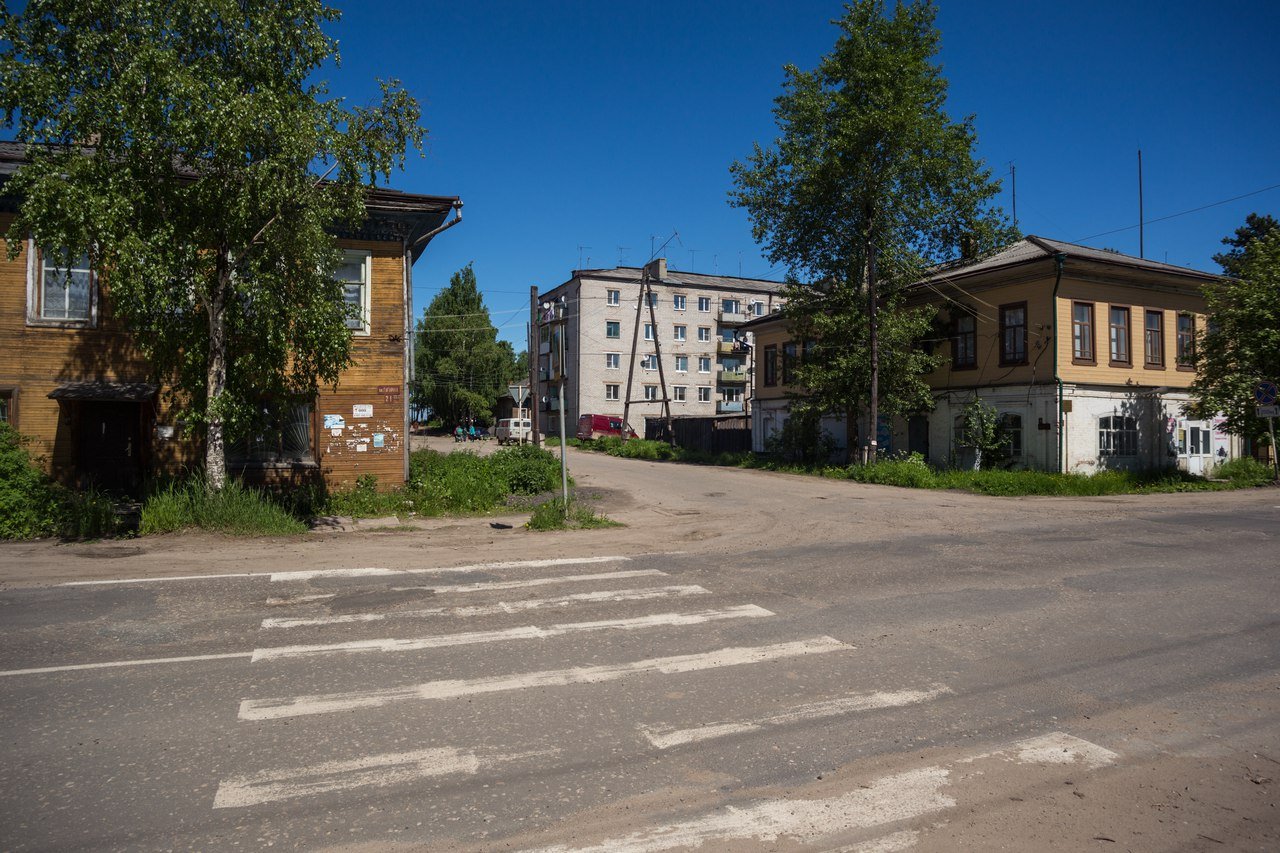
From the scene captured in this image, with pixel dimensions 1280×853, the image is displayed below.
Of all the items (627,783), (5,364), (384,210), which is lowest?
(627,783)

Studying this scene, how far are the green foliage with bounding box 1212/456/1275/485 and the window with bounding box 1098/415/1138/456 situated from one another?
2.92 m

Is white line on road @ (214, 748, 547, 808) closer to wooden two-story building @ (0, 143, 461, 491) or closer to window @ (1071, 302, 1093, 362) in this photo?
wooden two-story building @ (0, 143, 461, 491)

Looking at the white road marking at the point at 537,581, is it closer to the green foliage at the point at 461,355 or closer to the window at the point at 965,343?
the window at the point at 965,343

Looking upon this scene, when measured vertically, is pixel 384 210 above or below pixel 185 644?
above

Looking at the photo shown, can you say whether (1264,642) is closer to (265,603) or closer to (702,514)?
(265,603)

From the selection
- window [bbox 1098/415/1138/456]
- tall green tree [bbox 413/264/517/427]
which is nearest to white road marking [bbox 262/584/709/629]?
window [bbox 1098/415/1138/456]

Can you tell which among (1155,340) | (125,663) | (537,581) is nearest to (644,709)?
(125,663)

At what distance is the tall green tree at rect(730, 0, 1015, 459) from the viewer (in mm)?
27859

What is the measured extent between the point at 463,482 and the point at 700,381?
5215 cm

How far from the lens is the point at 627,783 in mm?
3980

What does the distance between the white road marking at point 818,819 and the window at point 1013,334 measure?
2492cm

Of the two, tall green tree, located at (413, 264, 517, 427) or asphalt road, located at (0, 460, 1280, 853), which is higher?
tall green tree, located at (413, 264, 517, 427)

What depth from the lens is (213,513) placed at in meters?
12.6

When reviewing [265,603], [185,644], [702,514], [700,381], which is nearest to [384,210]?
[702,514]
